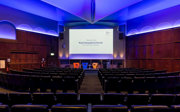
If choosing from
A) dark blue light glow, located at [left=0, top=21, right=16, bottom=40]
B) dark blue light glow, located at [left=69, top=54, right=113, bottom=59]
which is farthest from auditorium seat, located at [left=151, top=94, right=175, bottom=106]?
dark blue light glow, located at [left=69, top=54, right=113, bottom=59]

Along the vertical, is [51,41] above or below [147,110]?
above

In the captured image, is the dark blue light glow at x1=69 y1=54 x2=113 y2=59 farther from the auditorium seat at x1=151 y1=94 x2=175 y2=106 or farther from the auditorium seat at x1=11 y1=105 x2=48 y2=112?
the auditorium seat at x1=11 y1=105 x2=48 y2=112

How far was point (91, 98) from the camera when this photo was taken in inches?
88.6

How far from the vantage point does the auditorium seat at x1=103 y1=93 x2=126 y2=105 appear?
7.27ft

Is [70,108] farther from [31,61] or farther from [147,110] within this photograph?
[31,61]

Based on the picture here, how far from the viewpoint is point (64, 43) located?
46.7 feet

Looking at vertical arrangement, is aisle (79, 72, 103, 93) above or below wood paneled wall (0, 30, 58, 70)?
below

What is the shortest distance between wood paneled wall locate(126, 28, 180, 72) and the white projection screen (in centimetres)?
248

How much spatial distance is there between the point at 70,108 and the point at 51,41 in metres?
12.4

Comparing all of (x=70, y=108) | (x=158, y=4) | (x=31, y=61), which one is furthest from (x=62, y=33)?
(x=70, y=108)

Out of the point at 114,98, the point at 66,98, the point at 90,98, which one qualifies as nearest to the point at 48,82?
the point at 66,98

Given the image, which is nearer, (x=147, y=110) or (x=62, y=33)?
(x=147, y=110)

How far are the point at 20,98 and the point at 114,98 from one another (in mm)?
1931

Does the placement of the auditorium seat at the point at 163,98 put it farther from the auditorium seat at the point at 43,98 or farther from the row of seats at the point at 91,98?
the auditorium seat at the point at 43,98
